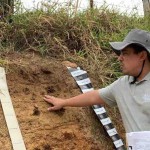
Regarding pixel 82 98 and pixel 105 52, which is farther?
pixel 105 52

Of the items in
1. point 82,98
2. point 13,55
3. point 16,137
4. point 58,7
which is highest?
point 58,7

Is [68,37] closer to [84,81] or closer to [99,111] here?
[84,81]

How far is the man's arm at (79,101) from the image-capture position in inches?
125

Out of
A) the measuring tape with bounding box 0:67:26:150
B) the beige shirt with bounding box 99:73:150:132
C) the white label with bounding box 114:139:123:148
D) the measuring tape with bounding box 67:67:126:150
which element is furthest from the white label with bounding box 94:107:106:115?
the measuring tape with bounding box 0:67:26:150

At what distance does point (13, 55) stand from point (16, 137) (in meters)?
1.06

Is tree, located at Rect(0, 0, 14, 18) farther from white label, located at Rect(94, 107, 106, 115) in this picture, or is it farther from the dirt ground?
white label, located at Rect(94, 107, 106, 115)

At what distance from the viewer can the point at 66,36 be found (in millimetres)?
4391

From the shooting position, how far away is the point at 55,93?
360cm

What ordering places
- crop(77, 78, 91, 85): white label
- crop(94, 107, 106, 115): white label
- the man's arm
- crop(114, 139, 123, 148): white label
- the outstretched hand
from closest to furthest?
the man's arm → the outstretched hand → crop(114, 139, 123, 148): white label → crop(94, 107, 106, 115): white label → crop(77, 78, 91, 85): white label

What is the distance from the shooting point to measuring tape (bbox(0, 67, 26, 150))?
9.98 feet

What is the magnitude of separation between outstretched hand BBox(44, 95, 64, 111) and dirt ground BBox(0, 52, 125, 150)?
4 cm

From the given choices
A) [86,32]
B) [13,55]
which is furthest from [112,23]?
[13,55]

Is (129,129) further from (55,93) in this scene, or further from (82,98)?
(55,93)

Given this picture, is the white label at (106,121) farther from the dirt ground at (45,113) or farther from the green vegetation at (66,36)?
the green vegetation at (66,36)
